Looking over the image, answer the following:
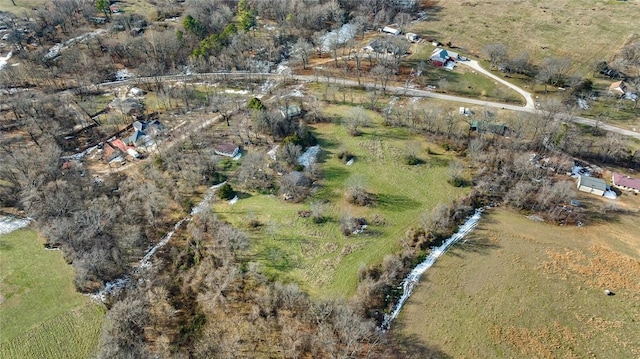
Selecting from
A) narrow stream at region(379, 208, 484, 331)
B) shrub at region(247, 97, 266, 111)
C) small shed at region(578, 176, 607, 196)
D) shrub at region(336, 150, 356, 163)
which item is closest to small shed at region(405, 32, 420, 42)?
shrub at region(247, 97, 266, 111)

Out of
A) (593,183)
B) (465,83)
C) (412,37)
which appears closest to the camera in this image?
(593,183)

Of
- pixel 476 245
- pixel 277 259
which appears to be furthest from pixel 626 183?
pixel 277 259

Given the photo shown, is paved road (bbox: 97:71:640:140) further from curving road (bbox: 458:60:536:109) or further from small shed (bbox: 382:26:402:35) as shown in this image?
small shed (bbox: 382:26:402:35)

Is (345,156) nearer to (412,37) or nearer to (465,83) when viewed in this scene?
(465,83)

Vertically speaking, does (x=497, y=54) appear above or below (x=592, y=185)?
above

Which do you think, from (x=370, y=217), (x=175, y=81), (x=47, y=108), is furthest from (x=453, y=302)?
(x=47, y=108)

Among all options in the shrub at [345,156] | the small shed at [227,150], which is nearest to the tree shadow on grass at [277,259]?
the shrub at [345,156]
